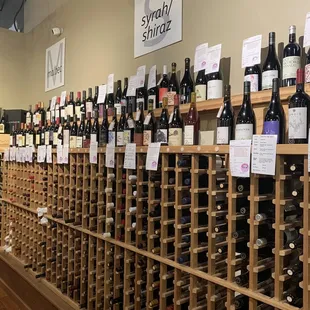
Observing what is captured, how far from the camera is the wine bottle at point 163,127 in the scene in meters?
1.71

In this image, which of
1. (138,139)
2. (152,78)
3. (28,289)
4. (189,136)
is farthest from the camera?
(28,289)

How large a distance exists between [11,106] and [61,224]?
208 cm

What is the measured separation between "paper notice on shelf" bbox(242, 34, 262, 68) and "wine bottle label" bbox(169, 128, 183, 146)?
16.3 inches

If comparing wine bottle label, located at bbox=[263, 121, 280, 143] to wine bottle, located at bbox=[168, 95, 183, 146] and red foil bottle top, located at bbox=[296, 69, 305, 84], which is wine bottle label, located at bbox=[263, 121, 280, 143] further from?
wine bottle, located at bbox=[168, 95, 183, 146]

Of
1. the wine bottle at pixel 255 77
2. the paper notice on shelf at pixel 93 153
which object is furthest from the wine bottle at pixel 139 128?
the wine bottle at pixel 255 77

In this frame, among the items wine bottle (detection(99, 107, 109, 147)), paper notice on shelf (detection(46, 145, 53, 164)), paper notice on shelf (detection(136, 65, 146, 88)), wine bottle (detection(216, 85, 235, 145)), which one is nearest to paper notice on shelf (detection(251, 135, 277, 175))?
wine bottle (detection(216, 85, 235, 145))

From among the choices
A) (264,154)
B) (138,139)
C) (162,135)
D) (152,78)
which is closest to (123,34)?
(152,78)

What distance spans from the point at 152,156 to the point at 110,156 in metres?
0.39

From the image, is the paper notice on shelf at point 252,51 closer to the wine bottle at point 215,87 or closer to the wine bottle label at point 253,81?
the wine bottle label at point 253,81

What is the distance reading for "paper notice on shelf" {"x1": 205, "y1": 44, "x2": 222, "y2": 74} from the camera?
164 centimetres

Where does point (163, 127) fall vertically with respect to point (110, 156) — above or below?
above

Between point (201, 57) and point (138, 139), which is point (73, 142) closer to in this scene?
point (138, 139)

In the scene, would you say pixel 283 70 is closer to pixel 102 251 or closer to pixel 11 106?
pixel 102 251

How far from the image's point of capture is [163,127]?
69.1 inches
